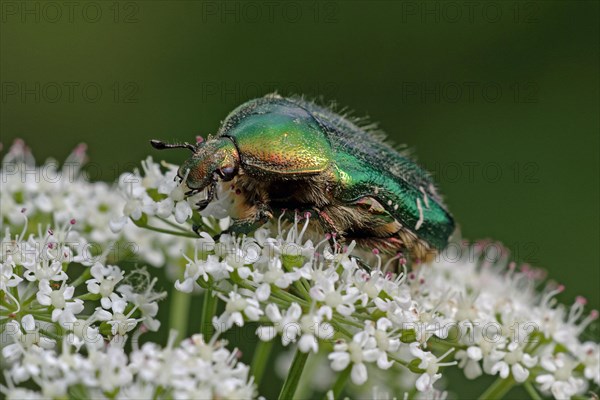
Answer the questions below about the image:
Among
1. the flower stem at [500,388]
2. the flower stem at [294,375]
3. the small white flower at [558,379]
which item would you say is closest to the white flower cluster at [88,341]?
the flower stem at [294,375]

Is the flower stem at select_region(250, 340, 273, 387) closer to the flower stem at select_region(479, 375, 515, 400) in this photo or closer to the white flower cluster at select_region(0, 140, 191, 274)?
the white flower cluster at select_region(0, 140, 191, 274)

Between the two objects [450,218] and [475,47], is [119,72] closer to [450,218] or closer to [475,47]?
[475,47]

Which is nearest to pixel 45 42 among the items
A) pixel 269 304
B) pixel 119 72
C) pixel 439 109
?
pixel 119 72

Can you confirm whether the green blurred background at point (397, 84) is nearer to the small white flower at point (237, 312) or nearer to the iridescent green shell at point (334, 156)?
the iridescent green shell at point (334, 156)

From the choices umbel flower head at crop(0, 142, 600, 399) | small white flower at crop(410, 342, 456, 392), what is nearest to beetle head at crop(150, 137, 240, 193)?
umbel flower head at crop(0, 142, 600, 399)

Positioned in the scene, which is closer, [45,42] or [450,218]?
[450,218]

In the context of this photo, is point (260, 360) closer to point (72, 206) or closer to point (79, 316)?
point (79, 316)

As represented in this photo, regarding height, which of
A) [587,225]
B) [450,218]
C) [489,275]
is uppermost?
[450,218]
